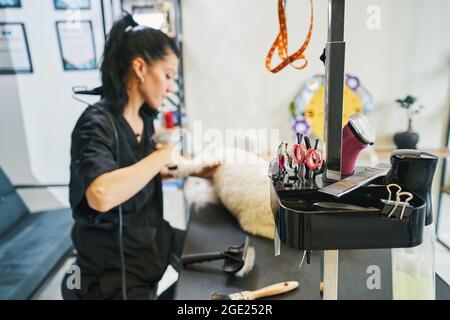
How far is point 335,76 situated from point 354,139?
0.22 ft

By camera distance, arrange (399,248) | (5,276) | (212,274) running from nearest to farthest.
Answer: (399,248) < (212,274) < (5,276)

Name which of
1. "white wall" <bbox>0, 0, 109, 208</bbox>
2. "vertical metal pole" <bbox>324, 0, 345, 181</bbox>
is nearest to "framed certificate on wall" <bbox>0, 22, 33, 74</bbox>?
"white wall" <bbox>0, 0, 109, 208</bbox>

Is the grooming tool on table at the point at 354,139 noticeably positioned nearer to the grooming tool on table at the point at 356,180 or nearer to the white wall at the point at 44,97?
the grooming tool on table at the point at 356,180

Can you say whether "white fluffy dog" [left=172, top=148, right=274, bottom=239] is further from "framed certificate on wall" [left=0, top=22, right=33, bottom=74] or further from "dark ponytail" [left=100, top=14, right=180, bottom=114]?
"framed certificate on wall" [left=0, top=22, right=33, bottom=74]

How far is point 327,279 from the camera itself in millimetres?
369

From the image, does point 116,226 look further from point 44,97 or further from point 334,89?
point 334,89

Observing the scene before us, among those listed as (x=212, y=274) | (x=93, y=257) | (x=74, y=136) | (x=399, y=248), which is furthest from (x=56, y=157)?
(x=399, y=248)

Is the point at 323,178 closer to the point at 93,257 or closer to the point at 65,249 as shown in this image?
the point at 93,257

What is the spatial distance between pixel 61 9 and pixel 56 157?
10.8 inches

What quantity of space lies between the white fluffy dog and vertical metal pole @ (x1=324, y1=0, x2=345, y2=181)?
0.12 m

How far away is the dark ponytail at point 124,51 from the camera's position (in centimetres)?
56

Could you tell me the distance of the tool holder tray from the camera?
29cm

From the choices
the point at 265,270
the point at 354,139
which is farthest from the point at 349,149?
the point at 265,270

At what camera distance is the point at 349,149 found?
334 millimetres
